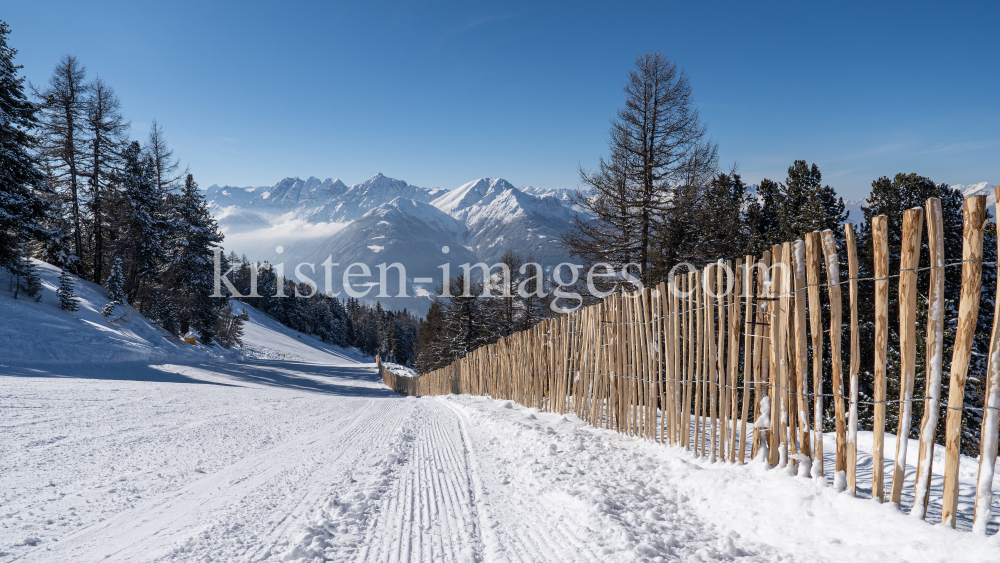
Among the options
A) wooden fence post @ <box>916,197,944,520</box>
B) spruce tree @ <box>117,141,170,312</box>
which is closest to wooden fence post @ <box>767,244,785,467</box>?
wooden fence post @ <box>916,197,944,520</box>

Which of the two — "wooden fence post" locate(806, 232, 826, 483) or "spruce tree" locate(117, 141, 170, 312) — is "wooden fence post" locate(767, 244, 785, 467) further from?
"spruce tree" locate(117, 141, 170, 312)

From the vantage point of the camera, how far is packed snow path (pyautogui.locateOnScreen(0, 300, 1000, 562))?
8.06 ft

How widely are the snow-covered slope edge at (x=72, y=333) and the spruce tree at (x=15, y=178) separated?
1.48 m

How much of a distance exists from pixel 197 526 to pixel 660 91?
43.8 ft

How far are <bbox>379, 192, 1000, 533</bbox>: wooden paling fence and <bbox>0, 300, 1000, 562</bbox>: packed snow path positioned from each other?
0.23 m

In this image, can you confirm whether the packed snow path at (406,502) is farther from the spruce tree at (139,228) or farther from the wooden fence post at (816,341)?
the spruce tree at (139,228)

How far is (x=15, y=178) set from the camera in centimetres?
1767

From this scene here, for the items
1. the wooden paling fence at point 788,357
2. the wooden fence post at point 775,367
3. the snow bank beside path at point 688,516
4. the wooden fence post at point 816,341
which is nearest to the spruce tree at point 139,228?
the wooden paling fence at point 788,357

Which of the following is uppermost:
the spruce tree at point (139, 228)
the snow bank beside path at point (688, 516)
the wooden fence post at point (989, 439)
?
the spruce tree at point (139, 228)

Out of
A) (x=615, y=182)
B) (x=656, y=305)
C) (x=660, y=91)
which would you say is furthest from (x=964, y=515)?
(x=660, y=91)

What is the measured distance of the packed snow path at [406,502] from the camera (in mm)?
2457

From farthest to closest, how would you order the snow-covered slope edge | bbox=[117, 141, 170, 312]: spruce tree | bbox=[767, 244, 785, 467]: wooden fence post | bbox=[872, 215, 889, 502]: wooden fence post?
bbox=[117, 141, 170, 312]: spruce tree → the snow-covered slope edge → bbox=[767, 244, 785, 467]: wooden fence post → bbox=[872, 215, 889, 502]: wooden fence post

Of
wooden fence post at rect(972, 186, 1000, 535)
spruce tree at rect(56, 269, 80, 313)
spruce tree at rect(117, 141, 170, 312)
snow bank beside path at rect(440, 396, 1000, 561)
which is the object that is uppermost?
spruce tree at rect(117, 141, 170, 312)

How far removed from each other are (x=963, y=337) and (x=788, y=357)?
1017mm
